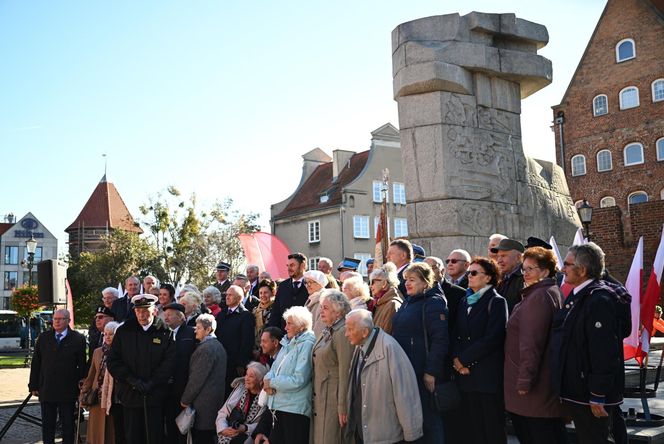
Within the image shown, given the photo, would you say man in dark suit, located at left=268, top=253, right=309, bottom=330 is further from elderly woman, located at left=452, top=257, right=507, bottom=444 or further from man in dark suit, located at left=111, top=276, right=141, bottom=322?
man in dark suit, located at left=111, top=276, right=141, bottom=322

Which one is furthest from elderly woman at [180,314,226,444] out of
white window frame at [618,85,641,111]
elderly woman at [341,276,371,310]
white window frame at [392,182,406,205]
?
white window frame at [392,182,406,205]

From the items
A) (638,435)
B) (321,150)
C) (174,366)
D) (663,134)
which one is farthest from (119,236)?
(638,435)

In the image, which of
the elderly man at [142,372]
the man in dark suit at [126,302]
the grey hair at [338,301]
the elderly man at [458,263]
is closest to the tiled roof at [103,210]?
the man in dark suit at [126,302]

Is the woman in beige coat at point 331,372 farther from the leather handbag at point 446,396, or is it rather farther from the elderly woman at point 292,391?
the leather handbag at point 446,396

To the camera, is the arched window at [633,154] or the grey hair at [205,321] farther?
the arched window at [633,154]

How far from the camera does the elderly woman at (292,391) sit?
611 cm

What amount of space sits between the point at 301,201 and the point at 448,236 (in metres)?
38.2

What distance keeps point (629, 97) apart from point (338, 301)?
1452 inches

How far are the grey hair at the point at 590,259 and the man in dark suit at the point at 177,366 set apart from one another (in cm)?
456

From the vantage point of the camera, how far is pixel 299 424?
20.1ft

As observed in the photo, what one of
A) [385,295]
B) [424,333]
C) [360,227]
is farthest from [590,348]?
[360,227]

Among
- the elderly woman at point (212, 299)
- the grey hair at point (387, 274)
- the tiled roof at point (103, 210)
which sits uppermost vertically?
the tiled roof at point (103, 210)

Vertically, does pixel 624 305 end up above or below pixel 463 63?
below

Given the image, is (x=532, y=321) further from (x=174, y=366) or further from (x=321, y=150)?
(x=321, y=150)
